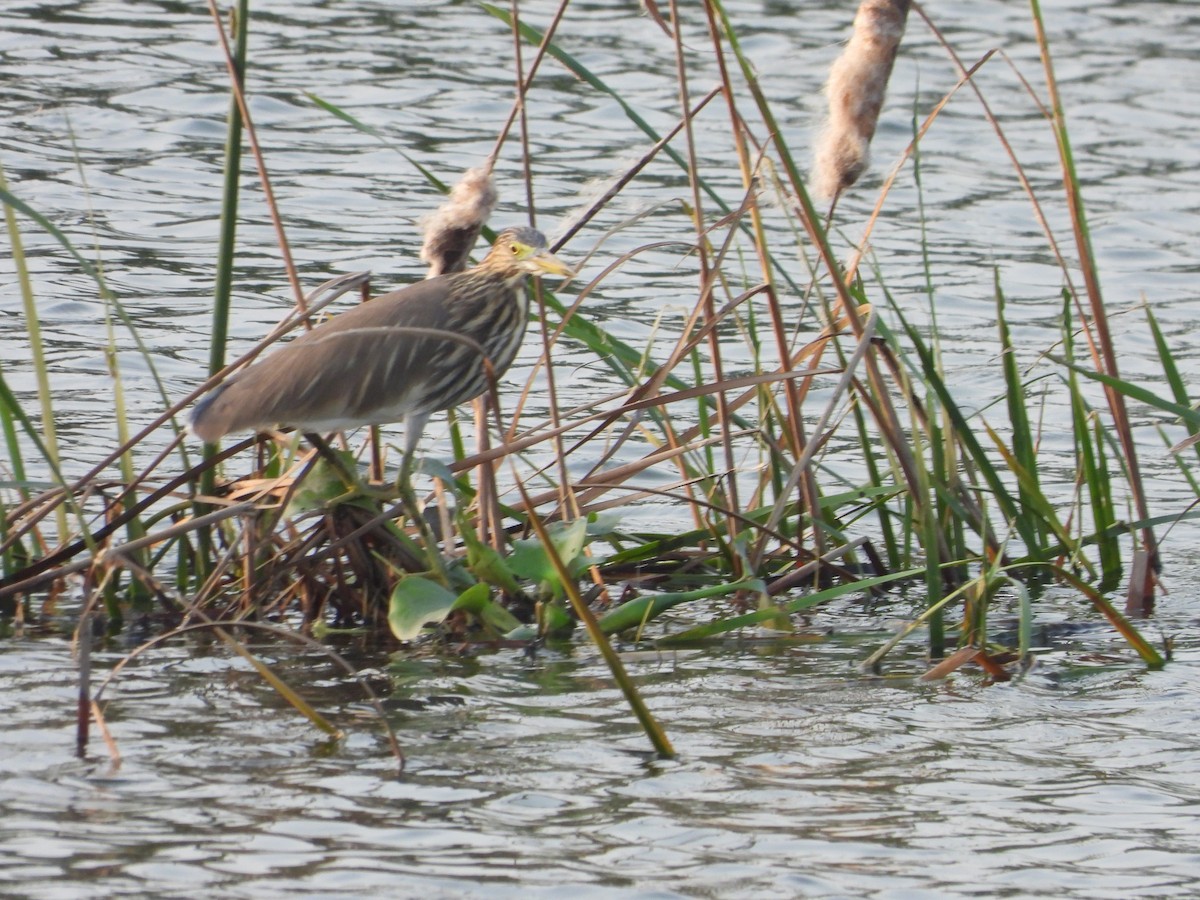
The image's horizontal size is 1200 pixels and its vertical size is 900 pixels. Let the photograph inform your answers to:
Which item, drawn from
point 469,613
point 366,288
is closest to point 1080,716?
point 469,613

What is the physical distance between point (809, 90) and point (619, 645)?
7937 mm

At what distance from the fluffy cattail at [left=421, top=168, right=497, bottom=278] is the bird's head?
0.10m

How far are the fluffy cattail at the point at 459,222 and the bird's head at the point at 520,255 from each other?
105mm

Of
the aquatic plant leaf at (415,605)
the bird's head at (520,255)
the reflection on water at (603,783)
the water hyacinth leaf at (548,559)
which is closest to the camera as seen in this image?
the reflection on water at (603,783)

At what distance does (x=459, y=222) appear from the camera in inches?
193

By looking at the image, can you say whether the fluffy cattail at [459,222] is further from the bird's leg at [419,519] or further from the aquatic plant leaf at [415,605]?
the aquatic plant leaf at [415,605]

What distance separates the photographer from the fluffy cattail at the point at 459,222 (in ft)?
15.6

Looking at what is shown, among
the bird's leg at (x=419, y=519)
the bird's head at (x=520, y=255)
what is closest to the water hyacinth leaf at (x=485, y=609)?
the bird's leg at (x=419, y=519)

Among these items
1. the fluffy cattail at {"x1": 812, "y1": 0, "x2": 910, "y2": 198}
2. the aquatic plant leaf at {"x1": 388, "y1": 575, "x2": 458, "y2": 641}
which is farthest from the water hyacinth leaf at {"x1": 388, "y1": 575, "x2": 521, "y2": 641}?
the fluffy cattail at {"x1": 812, "y1": 0, "x2": 910, "y2": 198}

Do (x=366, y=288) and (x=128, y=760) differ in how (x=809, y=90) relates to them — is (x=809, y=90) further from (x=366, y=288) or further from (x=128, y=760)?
(x=128, y=760)

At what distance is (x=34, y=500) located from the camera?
194 inches

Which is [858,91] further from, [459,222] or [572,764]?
[572,764]

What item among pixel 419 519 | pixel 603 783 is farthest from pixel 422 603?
pixel 603 783

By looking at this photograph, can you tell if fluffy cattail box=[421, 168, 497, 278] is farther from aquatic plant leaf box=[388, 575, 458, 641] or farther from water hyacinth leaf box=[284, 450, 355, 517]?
aquatic plant leaf box=[388, 575, 458, 641]
